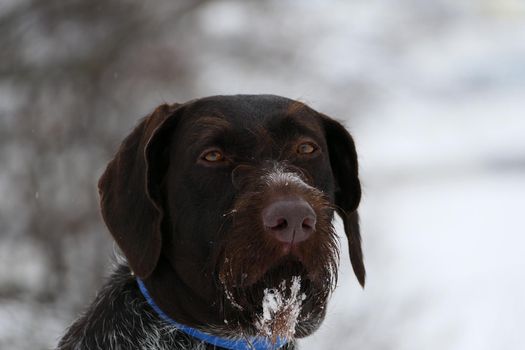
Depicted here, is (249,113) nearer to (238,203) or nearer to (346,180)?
(238,203)

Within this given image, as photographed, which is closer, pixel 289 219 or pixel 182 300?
pixel 289 219

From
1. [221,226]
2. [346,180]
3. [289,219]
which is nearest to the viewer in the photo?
[289,219]

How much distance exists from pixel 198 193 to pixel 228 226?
25 cm

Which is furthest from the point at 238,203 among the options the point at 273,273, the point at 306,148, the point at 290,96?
the point at 290,96

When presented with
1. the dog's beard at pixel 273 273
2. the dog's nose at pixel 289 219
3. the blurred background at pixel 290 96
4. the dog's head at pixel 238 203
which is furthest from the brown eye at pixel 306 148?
the blurred background at pixel 290 96

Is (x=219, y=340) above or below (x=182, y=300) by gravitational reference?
below

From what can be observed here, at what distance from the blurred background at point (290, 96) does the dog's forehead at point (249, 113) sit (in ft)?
7.49

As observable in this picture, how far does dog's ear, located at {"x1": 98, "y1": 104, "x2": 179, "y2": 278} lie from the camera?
12.5 ft

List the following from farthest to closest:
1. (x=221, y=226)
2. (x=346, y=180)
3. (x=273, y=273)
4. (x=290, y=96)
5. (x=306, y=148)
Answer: (x=290, y=96) < (x=346, y=180) < (x=306, y=148) < (x=221, y=226) < (x=273, y=273)

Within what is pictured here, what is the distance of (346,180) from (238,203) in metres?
0.89

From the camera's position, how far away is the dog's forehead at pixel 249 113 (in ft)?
12.6

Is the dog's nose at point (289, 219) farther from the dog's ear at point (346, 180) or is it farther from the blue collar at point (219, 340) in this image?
the dog's ear at point (346, 180)

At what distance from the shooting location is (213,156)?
12.4ft

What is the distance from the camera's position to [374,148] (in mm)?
20609
